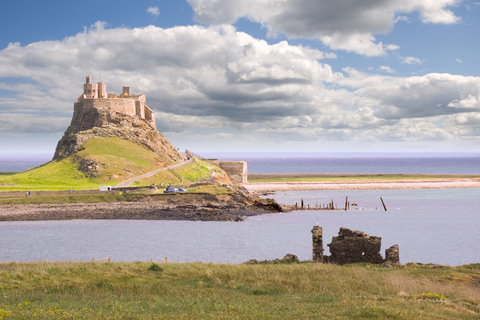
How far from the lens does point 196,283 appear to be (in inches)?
951

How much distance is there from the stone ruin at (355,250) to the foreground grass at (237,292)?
3.17m

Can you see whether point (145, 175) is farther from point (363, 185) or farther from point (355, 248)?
point (363, 185)

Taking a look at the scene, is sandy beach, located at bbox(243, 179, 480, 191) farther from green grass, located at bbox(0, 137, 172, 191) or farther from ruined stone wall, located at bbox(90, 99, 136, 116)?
ruined stone wall, located at bbox(90, 99, 136, 116)

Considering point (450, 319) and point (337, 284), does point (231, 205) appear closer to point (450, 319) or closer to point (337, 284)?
point (337, 284)

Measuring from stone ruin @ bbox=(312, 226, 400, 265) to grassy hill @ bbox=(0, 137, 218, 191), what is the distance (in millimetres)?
68630

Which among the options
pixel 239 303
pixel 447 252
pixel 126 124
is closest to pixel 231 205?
pixel 447 252

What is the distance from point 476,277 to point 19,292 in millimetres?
23491

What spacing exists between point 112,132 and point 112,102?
11186mm

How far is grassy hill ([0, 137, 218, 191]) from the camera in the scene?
97875 mm

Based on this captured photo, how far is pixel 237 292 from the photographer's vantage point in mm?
21922

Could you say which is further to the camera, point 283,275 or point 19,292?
point 283,275

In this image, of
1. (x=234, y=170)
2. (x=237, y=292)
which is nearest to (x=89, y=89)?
(x=234, y=170)

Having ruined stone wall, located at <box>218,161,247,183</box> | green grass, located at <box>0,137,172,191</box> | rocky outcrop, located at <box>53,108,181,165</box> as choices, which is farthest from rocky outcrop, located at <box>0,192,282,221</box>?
ruined stone wall, located at <box>218,161,247,183</box>

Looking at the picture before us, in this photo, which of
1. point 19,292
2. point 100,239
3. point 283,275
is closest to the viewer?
point 19,292
